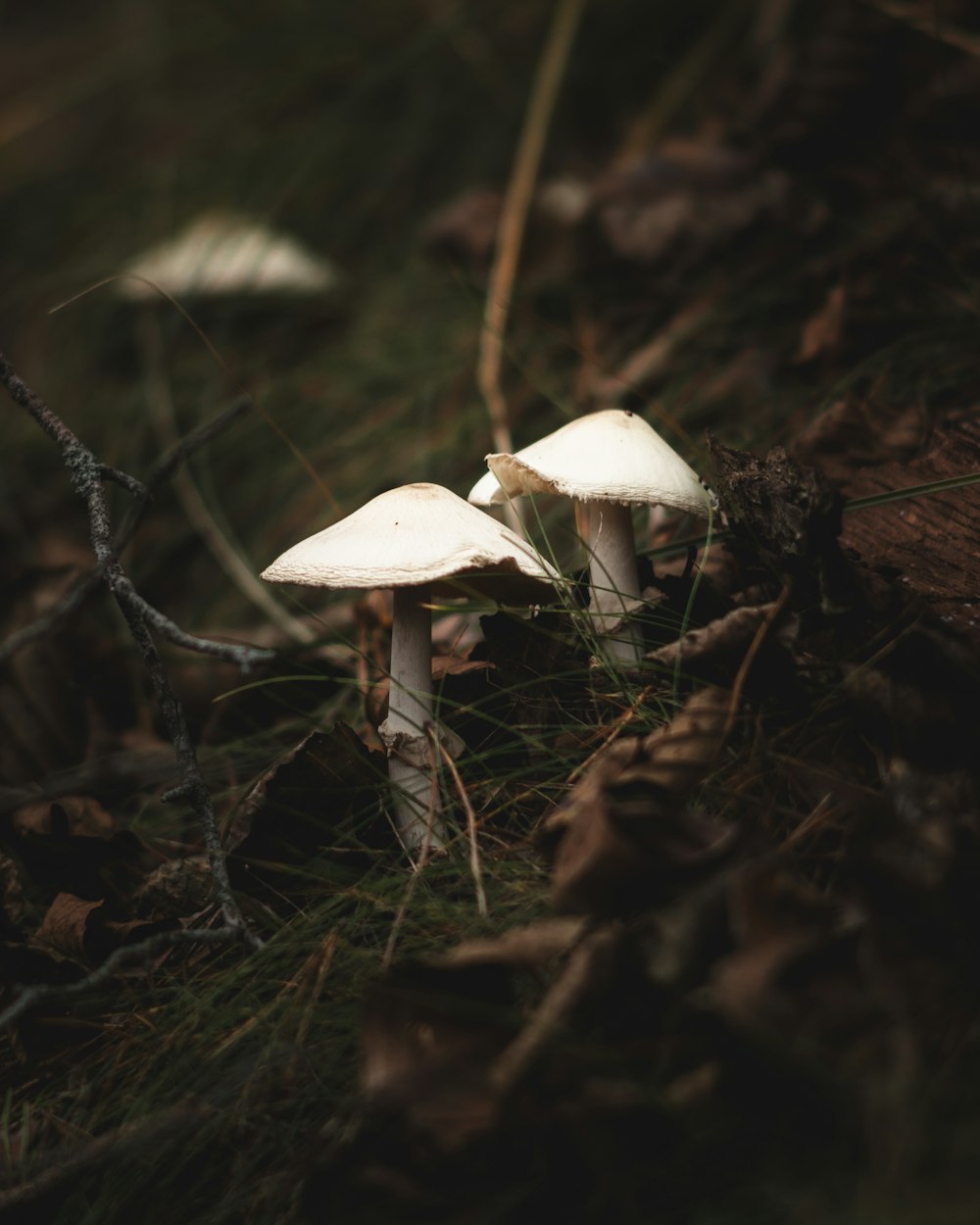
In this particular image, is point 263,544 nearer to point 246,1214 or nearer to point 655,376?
point 655,376

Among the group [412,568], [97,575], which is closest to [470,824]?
[412,568]

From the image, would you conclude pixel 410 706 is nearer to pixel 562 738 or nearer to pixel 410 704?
pixel 410 704

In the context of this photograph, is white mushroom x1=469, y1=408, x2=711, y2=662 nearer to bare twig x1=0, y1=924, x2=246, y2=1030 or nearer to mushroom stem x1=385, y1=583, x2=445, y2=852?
mushroom stem x1=385, y1=583, x2=445, y2=852

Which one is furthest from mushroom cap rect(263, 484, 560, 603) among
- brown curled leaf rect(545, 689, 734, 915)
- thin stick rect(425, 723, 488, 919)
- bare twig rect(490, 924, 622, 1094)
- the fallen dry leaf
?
the fallen dry leaf

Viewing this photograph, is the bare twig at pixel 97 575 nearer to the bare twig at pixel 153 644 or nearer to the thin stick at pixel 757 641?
the bare twig at pixel 153 644

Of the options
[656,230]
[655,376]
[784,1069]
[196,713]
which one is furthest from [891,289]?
[784,1069]

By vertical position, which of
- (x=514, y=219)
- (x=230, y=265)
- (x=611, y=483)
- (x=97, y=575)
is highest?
(x=230, y=265)

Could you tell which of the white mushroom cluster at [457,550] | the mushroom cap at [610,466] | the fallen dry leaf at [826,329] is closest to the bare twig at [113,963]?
the white mushroom cluster at [457,550]
